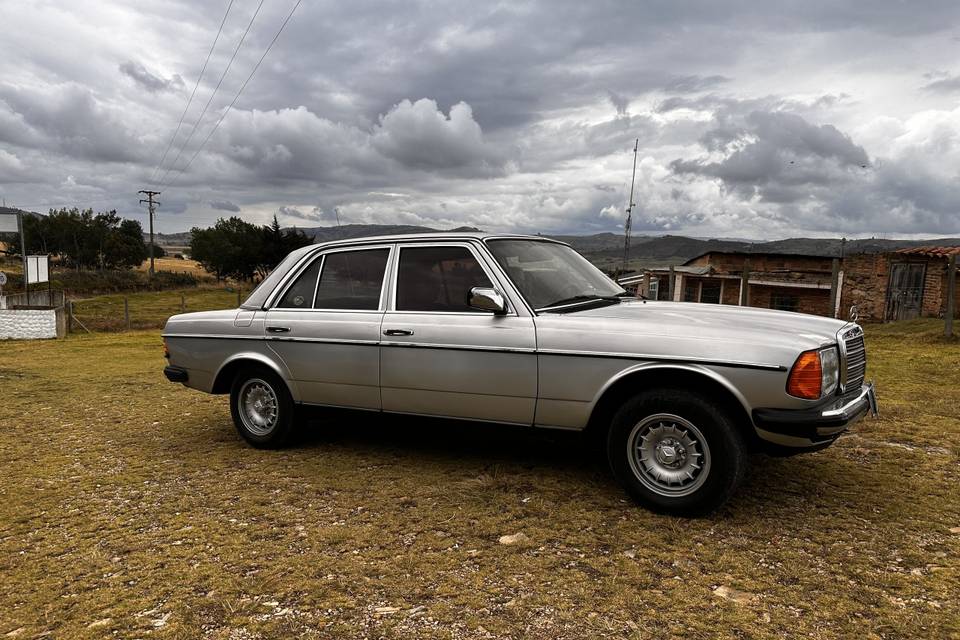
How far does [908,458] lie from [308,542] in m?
4.59

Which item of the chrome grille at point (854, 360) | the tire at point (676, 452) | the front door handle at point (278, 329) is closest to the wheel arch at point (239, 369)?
the front door handle at point (278, 329)

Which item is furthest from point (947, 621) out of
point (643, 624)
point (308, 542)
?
point (308, 542)

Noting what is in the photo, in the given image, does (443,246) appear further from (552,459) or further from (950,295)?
(950,295)

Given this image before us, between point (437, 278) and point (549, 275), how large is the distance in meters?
0.83

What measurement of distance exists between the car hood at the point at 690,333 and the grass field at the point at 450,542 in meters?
0.72

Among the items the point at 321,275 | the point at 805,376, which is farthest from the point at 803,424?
the point at 321,275

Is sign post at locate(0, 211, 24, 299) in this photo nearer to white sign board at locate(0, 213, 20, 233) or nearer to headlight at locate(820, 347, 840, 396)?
white sign board at locate(0, 213, 20, 233)

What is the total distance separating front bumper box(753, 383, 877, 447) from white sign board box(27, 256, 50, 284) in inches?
1063

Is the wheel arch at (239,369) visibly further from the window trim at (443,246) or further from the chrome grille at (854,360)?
the chrome grille at (854,360)

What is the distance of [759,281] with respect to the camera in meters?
29.3

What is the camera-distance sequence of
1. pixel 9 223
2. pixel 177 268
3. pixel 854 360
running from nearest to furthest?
pixel 854 360 < pixel 9 223 < pixel 177 268

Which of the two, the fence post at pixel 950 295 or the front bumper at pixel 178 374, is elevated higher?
the fence post at pixel 950 295

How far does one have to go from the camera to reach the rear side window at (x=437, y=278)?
4340 mm

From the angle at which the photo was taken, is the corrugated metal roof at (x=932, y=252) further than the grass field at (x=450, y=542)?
Yes
